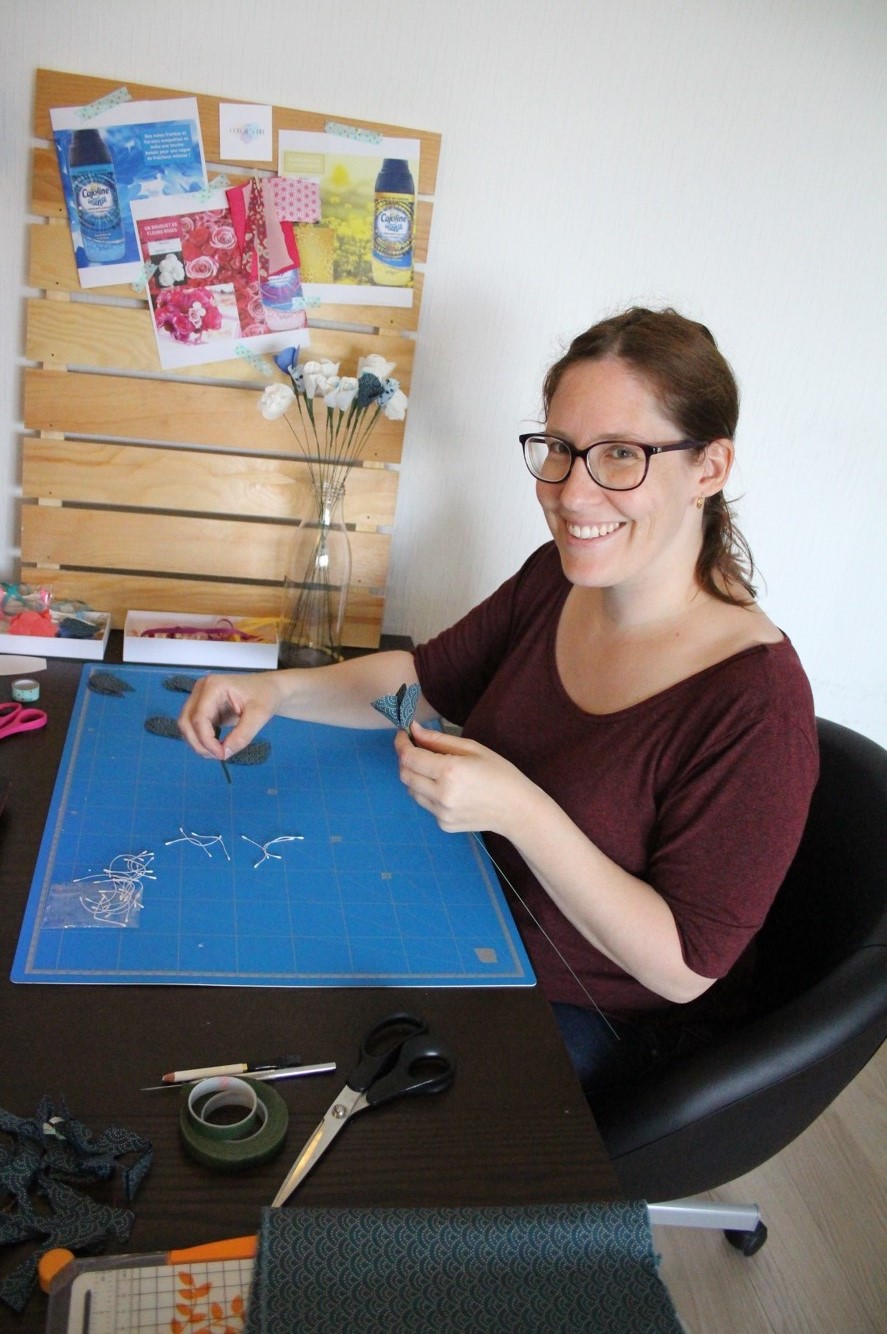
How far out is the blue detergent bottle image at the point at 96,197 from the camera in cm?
167

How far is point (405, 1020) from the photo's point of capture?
3.21 ft

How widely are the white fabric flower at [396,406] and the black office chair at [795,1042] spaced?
36.2 inches

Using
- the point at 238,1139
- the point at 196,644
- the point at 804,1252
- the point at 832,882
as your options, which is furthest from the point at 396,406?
the point at 804,1252

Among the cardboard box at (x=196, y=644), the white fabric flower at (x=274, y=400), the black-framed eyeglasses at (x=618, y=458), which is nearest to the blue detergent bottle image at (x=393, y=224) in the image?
the white fabric flower at (x=274, y=400)

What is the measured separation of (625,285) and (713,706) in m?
1.04

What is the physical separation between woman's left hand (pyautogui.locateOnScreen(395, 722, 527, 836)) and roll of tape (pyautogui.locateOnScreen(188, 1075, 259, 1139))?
33cm

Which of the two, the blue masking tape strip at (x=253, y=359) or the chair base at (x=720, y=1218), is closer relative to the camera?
the chair base at (x=720, y=1218)

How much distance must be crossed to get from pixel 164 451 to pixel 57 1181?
1316mm

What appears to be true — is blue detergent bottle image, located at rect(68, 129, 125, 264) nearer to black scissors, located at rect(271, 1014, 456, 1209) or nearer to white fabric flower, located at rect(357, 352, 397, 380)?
white fabric flower, located at rect(357, 352, 397, 380)

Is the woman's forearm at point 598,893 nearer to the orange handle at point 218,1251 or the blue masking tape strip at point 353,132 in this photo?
the orange handle at point 218,1251

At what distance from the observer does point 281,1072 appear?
0.89 meters

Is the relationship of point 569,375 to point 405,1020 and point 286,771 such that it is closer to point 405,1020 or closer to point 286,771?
point 286,771

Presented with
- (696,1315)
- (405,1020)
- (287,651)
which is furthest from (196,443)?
(696,1315)

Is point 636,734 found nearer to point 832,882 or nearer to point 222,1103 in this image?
point 832,882
